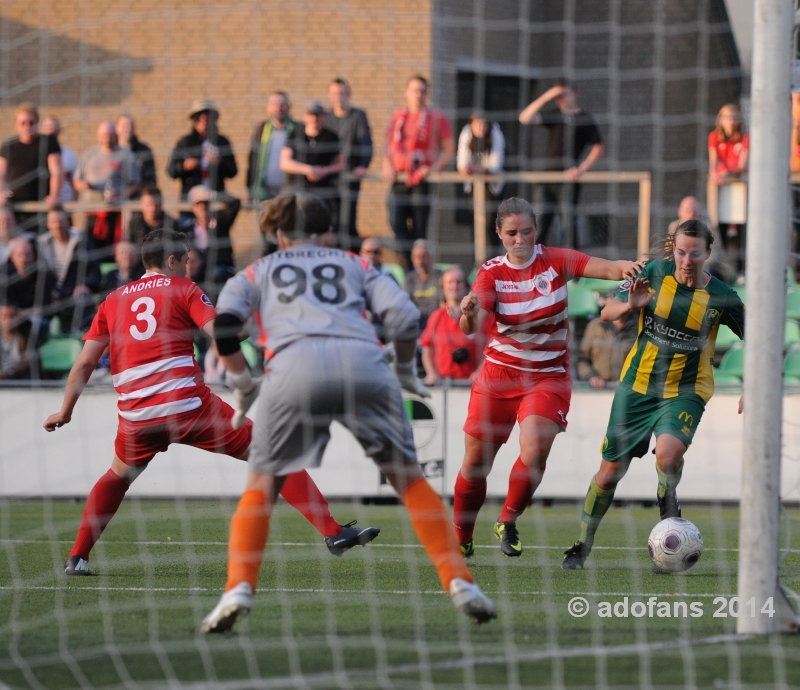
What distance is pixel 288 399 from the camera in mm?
4449

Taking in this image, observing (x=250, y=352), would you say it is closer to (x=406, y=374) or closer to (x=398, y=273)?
(x=398, y=273)

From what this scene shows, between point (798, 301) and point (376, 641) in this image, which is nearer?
point (376, 641)

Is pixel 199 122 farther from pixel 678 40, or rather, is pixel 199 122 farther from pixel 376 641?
pixel 376 641

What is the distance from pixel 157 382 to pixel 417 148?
6006mm

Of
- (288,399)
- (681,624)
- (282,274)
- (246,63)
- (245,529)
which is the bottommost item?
(681,624)

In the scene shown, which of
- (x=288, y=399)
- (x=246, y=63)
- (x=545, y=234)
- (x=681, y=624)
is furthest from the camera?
(x=246, y=63)

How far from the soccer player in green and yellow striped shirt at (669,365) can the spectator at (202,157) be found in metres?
6.33

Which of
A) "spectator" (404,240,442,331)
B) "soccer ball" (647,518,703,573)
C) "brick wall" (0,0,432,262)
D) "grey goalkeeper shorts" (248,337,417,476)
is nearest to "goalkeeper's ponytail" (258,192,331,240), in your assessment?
"grey goalkeeper shorts" (248,337,417,476)

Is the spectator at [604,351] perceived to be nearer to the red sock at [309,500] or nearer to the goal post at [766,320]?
the red sock at [309,500]

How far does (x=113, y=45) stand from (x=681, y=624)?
1249 centimetres

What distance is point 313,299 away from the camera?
4520 millimetres

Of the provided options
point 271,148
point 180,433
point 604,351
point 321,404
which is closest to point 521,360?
point 180,433

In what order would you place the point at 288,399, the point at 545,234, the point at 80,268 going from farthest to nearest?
the point at 545,234 < the point at 80,268 < the point at 288,399

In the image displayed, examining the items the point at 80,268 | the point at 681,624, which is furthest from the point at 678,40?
the point at 681,624
